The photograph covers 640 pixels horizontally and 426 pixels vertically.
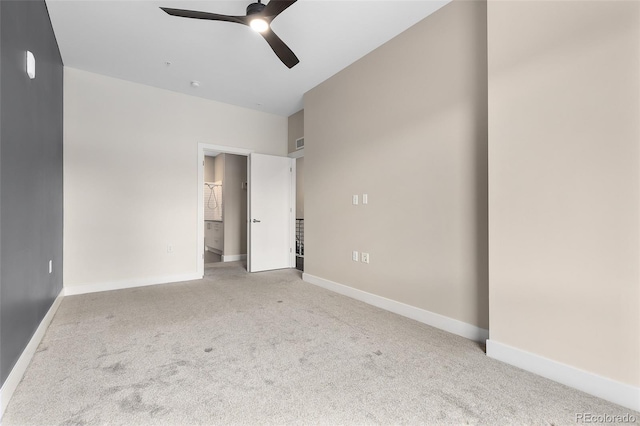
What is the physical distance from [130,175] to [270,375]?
11.6 ft

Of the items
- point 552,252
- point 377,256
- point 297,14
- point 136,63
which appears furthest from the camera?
point 136,63

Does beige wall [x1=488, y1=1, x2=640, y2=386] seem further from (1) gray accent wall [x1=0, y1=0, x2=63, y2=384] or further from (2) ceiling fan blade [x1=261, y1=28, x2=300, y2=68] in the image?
(1) gray accent wall [x1=0, y1=0, x2=63, y2=384]

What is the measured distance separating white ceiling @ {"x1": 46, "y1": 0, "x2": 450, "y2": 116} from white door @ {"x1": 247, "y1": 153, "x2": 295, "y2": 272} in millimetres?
1352

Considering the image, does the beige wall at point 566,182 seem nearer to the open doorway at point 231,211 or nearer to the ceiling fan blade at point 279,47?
the ceiling fan blade at point 279,47

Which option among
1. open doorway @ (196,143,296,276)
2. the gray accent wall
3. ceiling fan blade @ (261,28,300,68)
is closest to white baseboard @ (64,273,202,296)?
open doorway @ (196,143,296,276)

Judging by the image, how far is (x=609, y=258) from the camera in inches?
61.5

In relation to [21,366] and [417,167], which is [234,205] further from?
[21,366]

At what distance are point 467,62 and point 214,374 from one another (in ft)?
9.73

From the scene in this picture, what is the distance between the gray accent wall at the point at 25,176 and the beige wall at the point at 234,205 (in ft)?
11.3

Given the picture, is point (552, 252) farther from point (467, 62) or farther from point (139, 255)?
point (139, 255)

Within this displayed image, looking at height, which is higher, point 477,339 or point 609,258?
point 609,258

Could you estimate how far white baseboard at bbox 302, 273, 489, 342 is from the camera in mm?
2332

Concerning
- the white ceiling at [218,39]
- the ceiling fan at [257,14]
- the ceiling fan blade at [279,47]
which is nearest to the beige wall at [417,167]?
the white ceiling at [218,39]

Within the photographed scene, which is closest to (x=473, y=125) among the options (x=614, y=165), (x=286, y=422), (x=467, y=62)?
→ (x=467, y=62)
